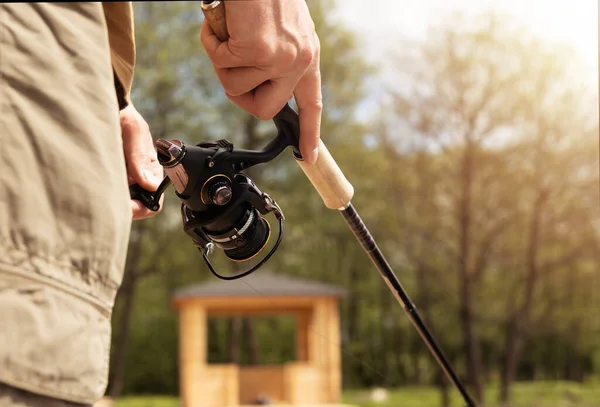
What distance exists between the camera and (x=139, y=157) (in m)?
1.04

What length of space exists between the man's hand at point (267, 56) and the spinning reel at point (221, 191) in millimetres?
83

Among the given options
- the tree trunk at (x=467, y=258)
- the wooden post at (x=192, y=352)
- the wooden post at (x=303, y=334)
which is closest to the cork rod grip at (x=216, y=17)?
the wooden post at (x=192, y=352)

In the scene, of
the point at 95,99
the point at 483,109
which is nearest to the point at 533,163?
the point at 483,109

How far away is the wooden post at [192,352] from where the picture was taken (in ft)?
36.1

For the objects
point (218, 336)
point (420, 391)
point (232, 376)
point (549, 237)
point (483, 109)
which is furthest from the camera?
point (218, 336)

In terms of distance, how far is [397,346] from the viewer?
85.5ft

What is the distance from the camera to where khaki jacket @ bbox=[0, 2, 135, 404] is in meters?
0.57

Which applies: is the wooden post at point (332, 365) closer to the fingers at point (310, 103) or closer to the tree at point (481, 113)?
the tree at point (481, 113)

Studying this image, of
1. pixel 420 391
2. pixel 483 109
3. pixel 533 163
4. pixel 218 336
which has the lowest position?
pixel 420 391

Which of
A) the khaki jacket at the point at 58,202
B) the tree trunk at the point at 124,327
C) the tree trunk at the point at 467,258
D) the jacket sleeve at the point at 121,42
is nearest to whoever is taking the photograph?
the khaki jacket at the point at 58,202

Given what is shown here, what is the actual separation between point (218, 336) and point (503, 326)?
959cm

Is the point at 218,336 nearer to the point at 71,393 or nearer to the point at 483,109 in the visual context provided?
the point at 483,109

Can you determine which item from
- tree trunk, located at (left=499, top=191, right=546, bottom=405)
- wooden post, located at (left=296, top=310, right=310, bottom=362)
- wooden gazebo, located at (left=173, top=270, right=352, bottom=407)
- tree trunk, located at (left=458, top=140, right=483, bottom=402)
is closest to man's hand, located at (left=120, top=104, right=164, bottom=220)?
wooden gazebo, located at (left=173, top=270, right=352, bottom=407)

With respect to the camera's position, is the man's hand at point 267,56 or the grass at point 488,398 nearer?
the man's hand at point 267,56
